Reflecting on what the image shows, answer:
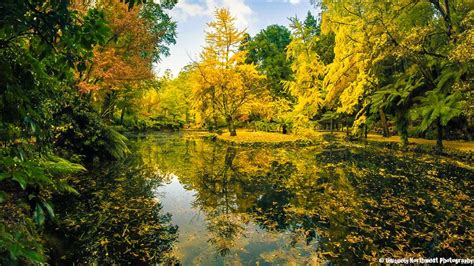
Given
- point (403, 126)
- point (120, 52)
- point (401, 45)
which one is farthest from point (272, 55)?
point (401, 45)

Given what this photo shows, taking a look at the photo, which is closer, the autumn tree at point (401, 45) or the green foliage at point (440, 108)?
the autumn tree at point (401, 45)

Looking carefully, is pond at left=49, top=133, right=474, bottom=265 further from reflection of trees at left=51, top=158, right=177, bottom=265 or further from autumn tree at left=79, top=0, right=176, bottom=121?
autumn tree at left=79, top=0, right=176, bottom=121

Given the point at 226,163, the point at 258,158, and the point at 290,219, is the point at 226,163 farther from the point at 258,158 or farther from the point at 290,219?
the point at 290,219

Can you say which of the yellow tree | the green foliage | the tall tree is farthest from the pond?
the tall tree

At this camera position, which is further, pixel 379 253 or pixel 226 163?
pixel 226 163

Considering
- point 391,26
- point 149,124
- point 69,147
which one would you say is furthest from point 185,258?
point 149,124

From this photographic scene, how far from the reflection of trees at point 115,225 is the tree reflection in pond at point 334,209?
966 millimetres

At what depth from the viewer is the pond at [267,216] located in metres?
4.55

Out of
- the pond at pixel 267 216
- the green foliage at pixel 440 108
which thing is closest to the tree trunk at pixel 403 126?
the green foliage at pixel 440 108

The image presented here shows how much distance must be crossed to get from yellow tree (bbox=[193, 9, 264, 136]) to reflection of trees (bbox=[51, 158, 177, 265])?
52.9 feet

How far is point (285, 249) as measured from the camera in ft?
15.6

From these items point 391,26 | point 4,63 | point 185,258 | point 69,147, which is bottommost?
point 185,258

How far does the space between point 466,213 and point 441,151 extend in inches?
386

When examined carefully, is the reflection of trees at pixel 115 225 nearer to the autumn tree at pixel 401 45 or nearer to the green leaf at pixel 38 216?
the green leaf at pixel 38 216
